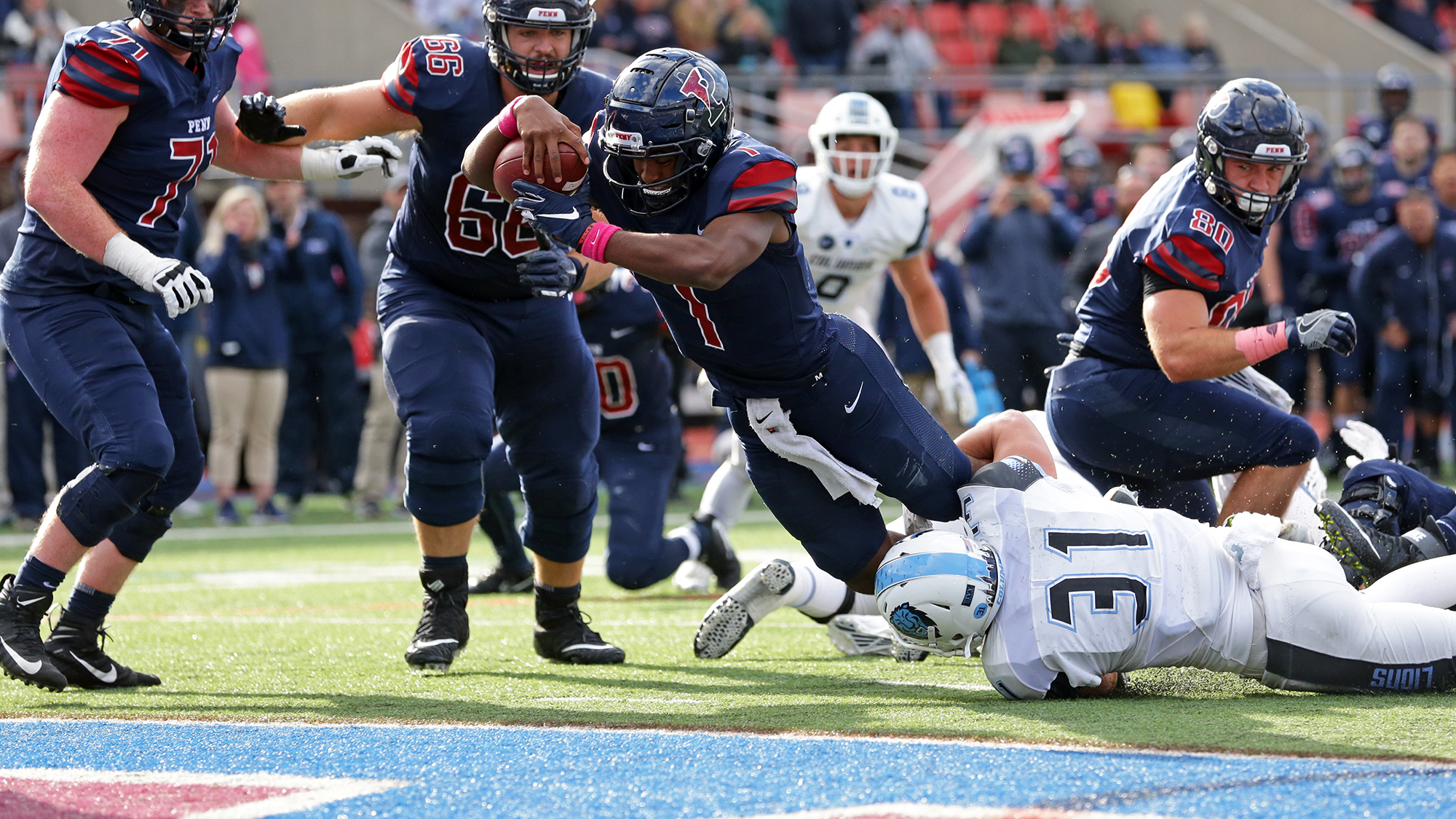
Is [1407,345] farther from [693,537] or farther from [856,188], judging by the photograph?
[693,537]

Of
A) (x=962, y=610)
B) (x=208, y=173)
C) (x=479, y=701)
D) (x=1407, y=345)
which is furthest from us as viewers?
(x=208, y=173)

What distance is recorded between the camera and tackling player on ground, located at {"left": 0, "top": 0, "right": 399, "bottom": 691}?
4.10 metres

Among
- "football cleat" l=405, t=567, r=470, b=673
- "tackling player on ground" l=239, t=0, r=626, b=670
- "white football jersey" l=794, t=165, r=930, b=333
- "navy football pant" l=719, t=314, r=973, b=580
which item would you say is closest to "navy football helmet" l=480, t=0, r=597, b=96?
"tackling player on ground" l=239, t=0, r=626, b=670

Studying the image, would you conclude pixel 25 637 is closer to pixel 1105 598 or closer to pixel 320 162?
pixel 320 162

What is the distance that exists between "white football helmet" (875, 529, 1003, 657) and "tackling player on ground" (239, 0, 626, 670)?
1196 mm

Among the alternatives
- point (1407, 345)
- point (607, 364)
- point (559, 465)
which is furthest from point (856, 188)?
point (1407, 345)

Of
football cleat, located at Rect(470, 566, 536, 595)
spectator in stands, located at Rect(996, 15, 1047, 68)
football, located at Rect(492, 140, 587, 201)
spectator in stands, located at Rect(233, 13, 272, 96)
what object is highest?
spectator in stands, located at Rect(996, 15, 1047, 68)

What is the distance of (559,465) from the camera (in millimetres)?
4715

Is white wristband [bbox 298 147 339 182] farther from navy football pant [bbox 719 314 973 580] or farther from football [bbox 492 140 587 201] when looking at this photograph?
navy football pant [bbox 719 314 973 580]

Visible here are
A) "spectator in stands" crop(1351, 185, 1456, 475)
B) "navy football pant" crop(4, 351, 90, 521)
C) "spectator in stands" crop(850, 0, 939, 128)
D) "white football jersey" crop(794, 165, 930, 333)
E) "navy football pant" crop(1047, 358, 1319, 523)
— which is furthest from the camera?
"spectator in stands" crop(850, 0, 939, 128)

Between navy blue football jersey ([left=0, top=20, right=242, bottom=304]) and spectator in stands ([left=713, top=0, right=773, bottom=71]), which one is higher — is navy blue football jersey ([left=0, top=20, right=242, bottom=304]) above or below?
below

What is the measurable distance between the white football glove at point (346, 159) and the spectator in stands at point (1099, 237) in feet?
19.5

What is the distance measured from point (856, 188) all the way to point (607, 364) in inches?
50.8

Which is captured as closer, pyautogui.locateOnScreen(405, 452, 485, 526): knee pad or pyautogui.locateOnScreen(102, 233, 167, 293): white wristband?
pyautogui.locateOnScreen(102, 233, 167, 293): white wristband
